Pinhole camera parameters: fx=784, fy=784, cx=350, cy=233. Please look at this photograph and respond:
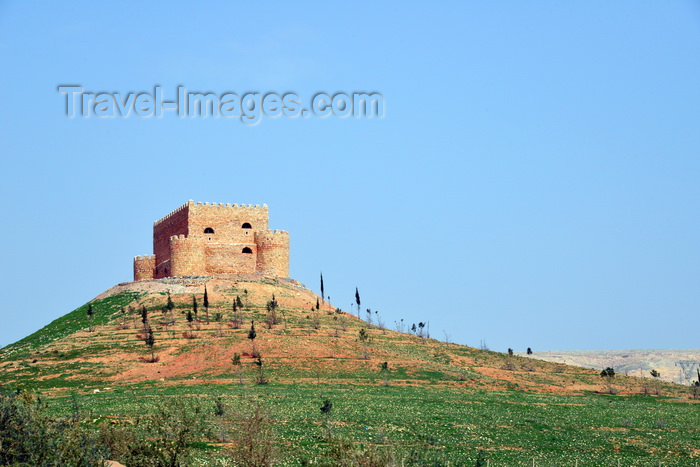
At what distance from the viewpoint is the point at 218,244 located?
67750 mm

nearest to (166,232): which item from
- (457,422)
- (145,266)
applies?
(145,266)

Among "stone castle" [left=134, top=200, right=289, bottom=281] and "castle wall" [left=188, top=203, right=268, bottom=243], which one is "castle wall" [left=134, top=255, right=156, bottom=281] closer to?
"stone castle" [left=134, top=200, right=289, bottom=281]

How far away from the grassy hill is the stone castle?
1.85m

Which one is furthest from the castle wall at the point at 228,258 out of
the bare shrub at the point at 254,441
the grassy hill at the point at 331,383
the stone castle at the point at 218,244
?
the bare shrub at the point at 254,441

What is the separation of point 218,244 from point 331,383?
25.9 metres

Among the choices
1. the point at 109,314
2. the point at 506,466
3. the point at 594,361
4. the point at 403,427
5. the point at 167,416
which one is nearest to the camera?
the point at 167,416

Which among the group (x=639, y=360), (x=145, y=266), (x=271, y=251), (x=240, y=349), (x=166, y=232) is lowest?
(x=639, y=360)

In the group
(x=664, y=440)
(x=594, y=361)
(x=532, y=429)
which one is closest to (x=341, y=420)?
(x=532, y=429)

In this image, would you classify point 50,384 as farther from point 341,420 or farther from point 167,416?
point 167,416

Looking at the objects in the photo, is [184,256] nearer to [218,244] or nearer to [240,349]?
[218,244]

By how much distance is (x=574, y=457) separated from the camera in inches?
1095

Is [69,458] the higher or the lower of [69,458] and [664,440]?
the higher

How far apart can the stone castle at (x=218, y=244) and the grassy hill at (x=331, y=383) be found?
1.85 m

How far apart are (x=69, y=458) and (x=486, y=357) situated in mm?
48339
